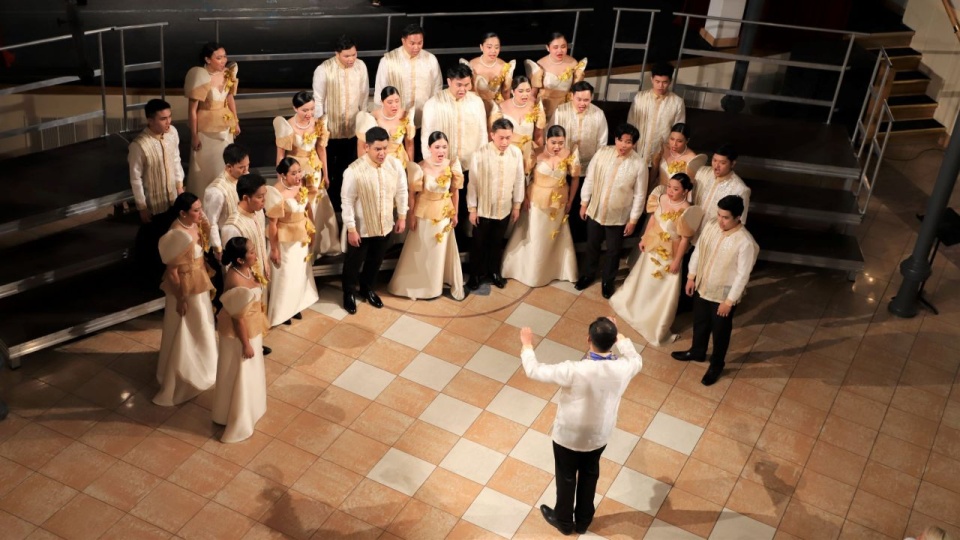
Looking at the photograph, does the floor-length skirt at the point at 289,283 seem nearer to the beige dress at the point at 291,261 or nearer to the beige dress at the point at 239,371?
the beige dress at the point at 291,261

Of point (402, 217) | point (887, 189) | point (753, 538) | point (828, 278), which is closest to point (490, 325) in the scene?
point (402, 217)

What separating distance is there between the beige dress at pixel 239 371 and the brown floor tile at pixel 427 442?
910 millimetres

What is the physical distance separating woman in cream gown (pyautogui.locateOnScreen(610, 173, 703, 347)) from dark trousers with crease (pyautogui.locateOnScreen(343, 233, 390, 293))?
184 cm

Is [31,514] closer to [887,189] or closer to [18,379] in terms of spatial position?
[18,379]

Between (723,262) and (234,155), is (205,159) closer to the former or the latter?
(234,155)

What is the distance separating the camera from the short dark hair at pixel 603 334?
475 cm

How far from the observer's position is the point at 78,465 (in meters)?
5.79

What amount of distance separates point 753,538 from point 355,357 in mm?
2864

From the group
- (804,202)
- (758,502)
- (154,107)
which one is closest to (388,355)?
(154,107)

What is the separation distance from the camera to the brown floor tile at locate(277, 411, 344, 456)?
6094 millimetres

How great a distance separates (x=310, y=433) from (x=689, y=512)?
2.36m

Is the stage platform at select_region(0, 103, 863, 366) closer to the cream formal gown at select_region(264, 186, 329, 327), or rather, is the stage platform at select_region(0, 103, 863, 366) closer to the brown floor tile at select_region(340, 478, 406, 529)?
the cream formal gown at select_region(264, 186, 329, 327)

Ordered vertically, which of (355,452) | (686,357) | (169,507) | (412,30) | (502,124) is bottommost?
(169,507)

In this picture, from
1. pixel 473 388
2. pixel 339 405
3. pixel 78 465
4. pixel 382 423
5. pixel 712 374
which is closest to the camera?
pixel 78 465
